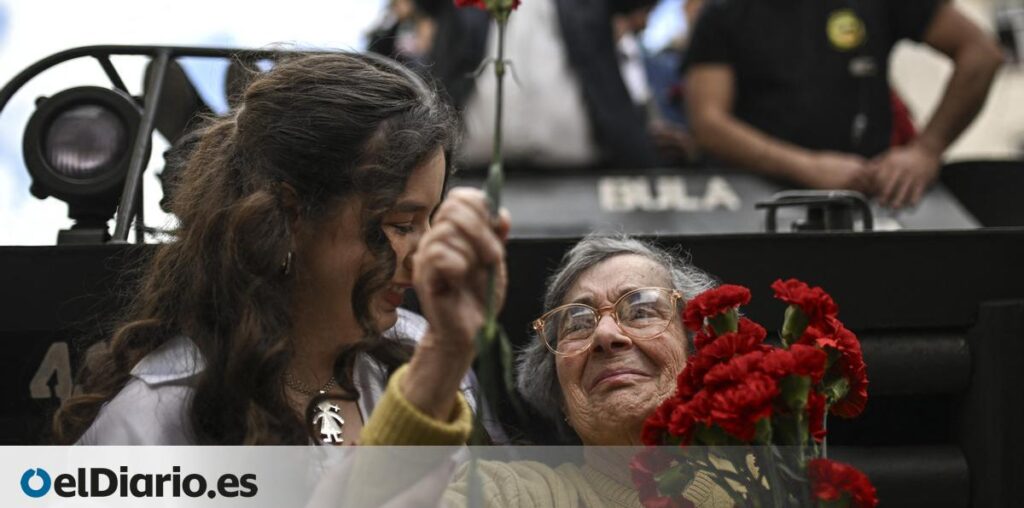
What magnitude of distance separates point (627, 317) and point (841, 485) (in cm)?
77

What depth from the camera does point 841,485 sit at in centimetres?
208

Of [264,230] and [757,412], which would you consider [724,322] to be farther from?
[264,230]

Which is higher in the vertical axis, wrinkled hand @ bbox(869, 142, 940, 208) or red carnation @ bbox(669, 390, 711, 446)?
red carnation @ bbox(669, 390, 711, 446)

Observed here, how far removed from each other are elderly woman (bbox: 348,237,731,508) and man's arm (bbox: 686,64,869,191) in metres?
1.49

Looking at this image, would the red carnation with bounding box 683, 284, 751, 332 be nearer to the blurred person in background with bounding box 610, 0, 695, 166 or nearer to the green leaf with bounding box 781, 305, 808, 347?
the green leaf with bounding box 781, 305, 808, 347

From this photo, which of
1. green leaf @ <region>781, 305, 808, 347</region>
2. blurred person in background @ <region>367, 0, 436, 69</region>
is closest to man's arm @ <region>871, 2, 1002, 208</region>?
blurred person in background @ <region>367, 0, 436, 69</region>

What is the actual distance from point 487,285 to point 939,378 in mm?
1488

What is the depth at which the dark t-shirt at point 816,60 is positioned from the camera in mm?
4648

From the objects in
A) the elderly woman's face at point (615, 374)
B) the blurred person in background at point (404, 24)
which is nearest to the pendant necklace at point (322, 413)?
the elderly woman's face at point (615, 374)

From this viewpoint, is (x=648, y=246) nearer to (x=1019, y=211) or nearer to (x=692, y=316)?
(x=692, y=316)

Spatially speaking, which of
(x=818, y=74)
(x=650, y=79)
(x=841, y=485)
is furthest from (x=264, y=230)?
(x=650, y=79)

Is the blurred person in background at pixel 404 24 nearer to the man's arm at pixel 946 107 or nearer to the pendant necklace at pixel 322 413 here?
the man's arm at pixel 946 107

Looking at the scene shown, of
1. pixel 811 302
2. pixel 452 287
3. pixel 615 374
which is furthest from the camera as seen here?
pixel 615 374

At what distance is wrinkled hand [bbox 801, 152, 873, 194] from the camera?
4309 mm
